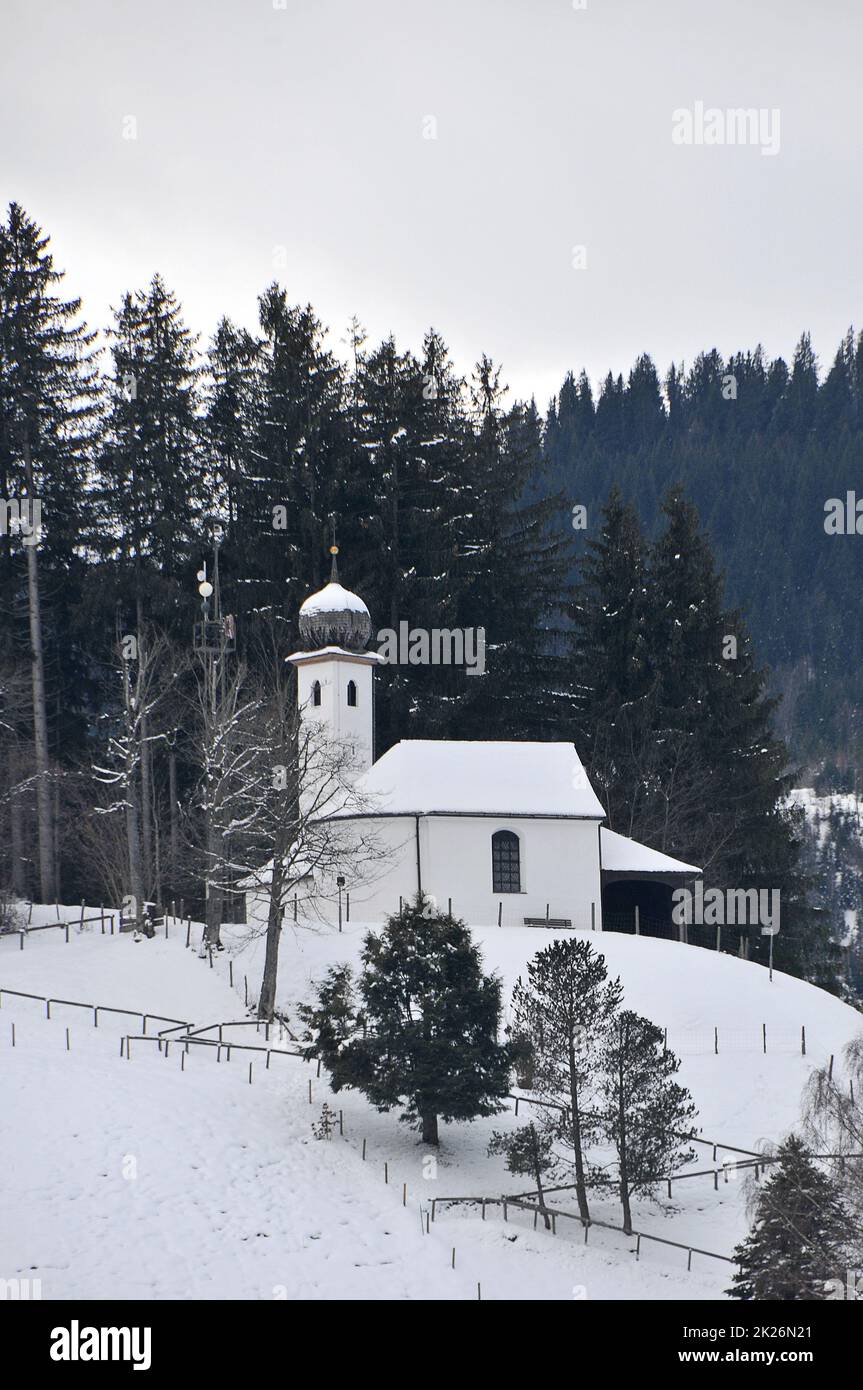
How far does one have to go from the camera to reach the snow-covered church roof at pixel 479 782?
40156 mm

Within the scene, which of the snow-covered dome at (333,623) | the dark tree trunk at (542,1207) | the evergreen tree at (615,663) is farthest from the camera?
the evergreen tree at (615,663)

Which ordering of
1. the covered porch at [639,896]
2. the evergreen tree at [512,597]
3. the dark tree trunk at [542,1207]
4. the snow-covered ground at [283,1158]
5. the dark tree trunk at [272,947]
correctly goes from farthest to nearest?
the evergreen tree at [512,597] < the covered porch at [639,896] < the dark tree trunk at [272,947] < the dark tree trunk at [542,1207] < the snow-covered ground at [283,1158]

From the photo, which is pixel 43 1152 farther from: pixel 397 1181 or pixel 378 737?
pixel 378 737

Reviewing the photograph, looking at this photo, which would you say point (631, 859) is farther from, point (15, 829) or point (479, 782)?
point (15, 829)

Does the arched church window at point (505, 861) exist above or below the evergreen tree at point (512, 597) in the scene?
below

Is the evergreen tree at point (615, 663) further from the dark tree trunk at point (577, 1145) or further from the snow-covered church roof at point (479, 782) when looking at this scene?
the dark tree trunk at point (577, 1145)

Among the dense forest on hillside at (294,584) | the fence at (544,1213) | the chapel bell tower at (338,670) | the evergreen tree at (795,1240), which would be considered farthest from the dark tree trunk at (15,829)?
the evergreen tree at (795,1240)

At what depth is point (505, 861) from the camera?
1588 inches

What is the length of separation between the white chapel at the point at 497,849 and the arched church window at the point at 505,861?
1.1 inches

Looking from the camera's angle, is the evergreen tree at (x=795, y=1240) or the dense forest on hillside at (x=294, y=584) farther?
the dense forest on hillside at (x=294, y=584)

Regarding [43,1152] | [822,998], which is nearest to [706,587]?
[822,998]

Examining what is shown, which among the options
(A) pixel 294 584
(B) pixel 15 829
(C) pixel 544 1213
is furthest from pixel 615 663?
(C) pixel 544 1213

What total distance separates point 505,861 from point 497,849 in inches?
15.4

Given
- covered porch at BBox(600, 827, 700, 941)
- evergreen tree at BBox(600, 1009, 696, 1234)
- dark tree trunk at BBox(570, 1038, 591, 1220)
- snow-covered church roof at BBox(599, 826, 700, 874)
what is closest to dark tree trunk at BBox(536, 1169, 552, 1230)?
dark tree trunk at BBox(570, 1038, 591, 1220)
